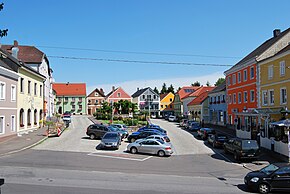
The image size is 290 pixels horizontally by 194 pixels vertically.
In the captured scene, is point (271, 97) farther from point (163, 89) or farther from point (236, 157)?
point (163, 89)

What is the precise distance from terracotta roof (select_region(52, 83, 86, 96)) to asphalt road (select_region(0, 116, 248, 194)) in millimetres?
72663

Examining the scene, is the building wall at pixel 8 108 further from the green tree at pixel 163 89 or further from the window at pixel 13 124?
the green tree at pixel 163 89

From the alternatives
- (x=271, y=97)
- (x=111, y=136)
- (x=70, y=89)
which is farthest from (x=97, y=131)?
(x=70, y=89)

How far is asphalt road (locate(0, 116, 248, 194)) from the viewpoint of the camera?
14258 mm

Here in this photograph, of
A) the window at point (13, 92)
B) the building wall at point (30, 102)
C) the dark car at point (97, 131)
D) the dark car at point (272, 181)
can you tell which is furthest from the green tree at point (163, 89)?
the dark car at point (272, 181)

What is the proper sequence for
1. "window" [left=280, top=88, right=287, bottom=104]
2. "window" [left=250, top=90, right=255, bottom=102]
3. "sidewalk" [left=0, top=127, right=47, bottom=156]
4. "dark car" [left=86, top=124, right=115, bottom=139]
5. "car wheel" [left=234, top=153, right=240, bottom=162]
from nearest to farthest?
"car wheel" [left=234, top=153, right=240, bottom=162] → "sidewalk" [left=0, top=127, right=47, bottom=156] → "window" [left=280, top=88, right=287, bottom=104] → "dark car" [left=86, top=124, right=115, bottom=139] → "window" [left=250, top=90, right=255, bottom=102]

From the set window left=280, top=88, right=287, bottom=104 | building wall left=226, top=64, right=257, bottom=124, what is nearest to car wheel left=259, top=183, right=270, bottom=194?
window left=280, top=88, right=287, bottom=104

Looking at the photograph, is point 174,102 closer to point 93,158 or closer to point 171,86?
point 171,86

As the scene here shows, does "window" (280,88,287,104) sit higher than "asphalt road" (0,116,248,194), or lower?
higher

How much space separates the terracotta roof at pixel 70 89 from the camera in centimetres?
10300

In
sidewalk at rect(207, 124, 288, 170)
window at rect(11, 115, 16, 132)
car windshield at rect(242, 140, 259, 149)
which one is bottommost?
sidewalk at rect(207, 124, 288, 170)

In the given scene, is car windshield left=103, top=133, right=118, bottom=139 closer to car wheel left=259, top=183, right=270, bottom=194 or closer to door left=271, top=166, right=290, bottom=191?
car wheel left=259, top=183, right=270, bottom=194

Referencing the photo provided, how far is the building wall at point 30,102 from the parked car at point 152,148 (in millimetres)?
15693

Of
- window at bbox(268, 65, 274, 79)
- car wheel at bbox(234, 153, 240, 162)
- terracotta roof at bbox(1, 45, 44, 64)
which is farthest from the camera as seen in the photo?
terracotta roof at bbox(1, 45, 44, 64)
